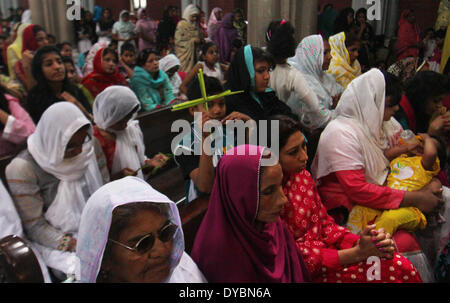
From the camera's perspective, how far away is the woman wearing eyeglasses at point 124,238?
104 centimetres

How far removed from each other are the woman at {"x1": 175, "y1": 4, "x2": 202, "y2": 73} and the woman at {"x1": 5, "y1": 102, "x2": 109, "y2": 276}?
4.24m

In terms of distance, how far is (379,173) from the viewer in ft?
7.49

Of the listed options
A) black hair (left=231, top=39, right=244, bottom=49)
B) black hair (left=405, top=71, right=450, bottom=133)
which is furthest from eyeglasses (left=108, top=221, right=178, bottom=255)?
black hair (left=231, top=39, right=244, bottom=49)

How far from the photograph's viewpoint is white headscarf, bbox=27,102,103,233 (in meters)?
1.96

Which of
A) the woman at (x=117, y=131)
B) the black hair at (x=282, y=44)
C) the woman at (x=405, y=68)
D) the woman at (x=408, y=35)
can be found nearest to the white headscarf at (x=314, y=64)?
the black hair at (x=282, y=44)

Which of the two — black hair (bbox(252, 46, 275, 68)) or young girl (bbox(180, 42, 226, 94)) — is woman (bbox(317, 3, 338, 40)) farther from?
black hair (bbox(252, 46, 275, 68))

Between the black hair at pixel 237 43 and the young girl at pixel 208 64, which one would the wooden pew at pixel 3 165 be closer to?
the young girl at pixel 208 64

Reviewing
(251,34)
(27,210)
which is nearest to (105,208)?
(27,210)

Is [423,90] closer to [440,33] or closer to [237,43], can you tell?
[440,33]

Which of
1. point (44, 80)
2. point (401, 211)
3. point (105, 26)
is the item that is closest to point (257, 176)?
point (401, 211)

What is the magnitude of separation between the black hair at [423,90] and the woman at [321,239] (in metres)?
1.33

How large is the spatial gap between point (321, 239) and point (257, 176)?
67 centimetres

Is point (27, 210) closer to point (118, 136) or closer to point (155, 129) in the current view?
point (118, 136)

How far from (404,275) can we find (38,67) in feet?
9.74
